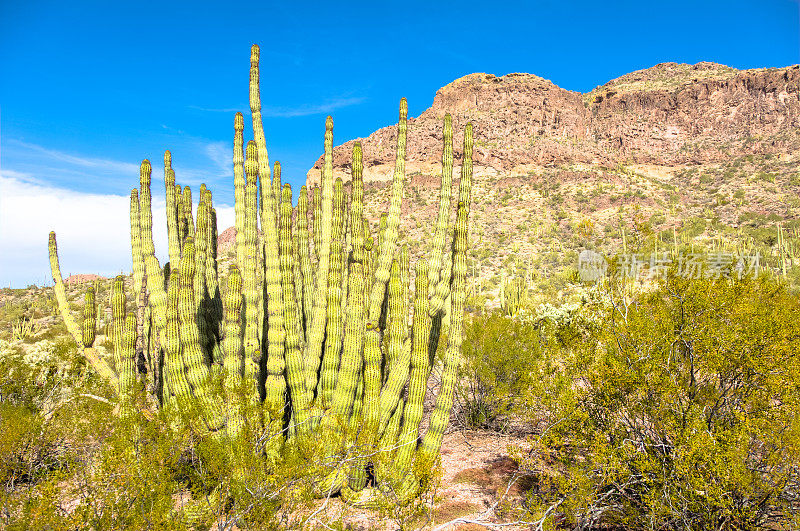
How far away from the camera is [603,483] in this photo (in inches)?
238

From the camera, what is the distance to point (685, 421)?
5.78 m

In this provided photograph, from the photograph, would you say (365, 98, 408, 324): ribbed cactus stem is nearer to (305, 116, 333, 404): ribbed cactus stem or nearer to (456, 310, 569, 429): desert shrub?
(305, 116, 333, 404): ribbed cactus stem

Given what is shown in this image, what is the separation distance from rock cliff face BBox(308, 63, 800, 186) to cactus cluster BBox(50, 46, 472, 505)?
60.9m

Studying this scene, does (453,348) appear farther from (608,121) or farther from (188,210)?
(608,121)

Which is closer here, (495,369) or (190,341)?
Result: (190,341)

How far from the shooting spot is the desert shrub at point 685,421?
5.18 meters

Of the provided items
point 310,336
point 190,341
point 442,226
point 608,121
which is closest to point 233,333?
point 190,341

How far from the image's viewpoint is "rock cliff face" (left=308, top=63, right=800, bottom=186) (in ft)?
215

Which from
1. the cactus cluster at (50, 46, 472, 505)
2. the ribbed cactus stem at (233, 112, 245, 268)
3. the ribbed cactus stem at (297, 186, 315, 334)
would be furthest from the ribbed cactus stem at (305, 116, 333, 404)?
the ribbed cactus stem at (233, 112, 245, 268)

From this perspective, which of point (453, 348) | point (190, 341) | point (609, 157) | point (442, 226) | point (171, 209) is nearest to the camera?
point (190, 341)

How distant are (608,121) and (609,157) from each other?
11.3 metres

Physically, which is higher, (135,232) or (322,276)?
(135,232)

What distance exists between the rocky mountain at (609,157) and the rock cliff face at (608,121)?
0.64ft

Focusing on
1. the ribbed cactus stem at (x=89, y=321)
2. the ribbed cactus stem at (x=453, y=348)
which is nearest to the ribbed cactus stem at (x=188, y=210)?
the ribbed cactus stem at (x=89, y=321)
